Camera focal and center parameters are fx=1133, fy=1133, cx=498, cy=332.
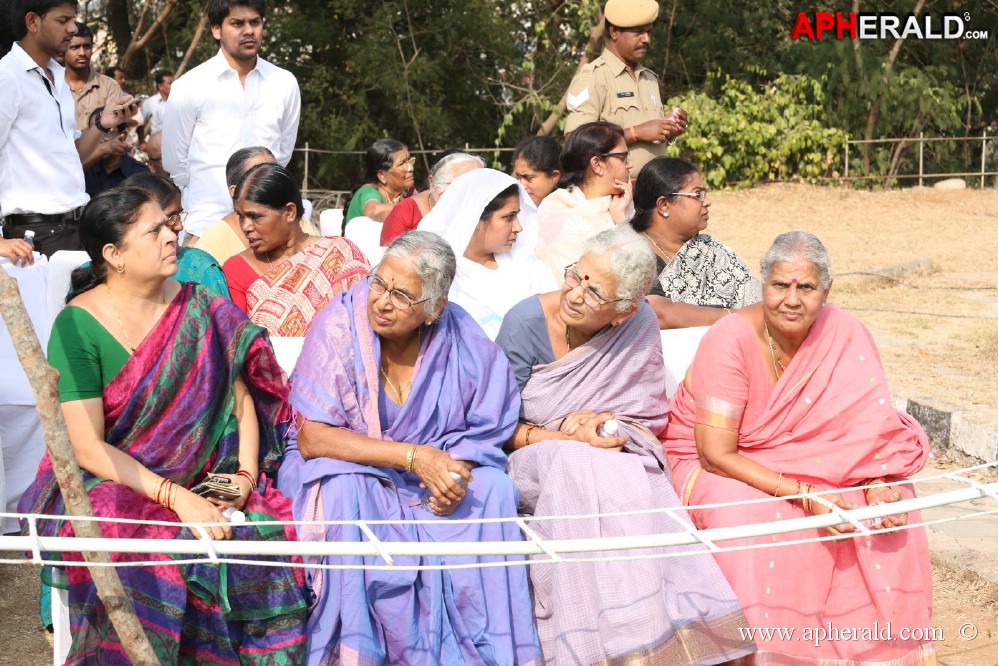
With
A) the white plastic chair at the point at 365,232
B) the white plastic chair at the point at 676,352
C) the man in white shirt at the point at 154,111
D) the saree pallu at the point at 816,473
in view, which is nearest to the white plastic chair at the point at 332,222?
the white plastic chair at the point at 365,232

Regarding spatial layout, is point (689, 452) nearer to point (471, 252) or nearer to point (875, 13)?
point (471, 252)

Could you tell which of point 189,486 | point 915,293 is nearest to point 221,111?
point 189,486

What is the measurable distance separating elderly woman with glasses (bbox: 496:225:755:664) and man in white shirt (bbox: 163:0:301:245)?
2.94 meters

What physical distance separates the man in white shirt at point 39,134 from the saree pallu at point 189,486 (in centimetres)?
217

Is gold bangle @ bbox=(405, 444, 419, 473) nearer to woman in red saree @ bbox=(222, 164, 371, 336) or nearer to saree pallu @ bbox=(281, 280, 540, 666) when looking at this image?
saree pallu @ bbox=(281, 280, 540, 666)

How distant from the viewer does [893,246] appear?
13.4 metres

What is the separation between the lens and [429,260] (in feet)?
12.0

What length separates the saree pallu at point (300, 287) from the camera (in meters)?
4.59

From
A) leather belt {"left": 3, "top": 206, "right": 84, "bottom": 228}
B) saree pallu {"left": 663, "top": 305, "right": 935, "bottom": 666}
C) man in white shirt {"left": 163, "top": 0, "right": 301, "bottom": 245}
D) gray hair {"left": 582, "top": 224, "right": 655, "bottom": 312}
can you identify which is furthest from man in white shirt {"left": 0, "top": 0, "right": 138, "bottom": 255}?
saree pallu {"left": 663, "top": 305, "right": 935, "bottom": 666}

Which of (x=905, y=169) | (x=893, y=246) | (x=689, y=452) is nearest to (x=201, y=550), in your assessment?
(x=689, y=452)

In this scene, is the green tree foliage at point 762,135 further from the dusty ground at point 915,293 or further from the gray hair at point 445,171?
the gray hair at point 445,171

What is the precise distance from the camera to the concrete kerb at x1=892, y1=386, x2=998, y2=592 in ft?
15.4

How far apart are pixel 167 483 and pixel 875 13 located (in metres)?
17.7

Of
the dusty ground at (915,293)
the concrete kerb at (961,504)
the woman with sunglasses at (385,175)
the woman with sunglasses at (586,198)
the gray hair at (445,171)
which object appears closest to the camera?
the dusty ground at (915,293)
